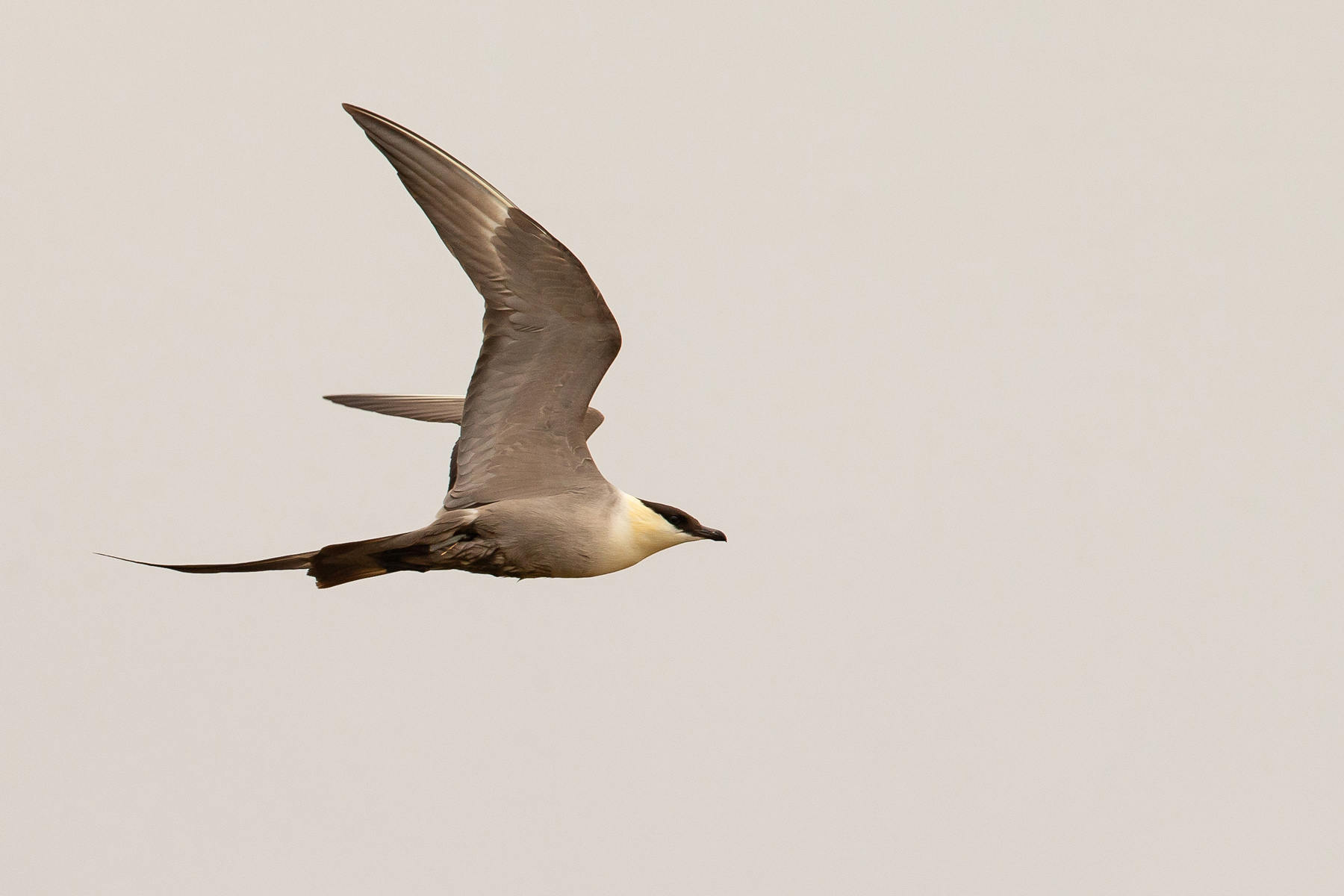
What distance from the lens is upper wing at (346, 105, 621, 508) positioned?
322 inches

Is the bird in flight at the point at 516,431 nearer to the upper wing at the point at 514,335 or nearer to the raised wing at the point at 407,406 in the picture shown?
the upper wing at the point at 514,335

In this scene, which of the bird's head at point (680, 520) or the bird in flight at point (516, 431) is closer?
the bird in flight at point (516, 431)

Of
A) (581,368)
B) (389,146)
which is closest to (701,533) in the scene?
(581,368)

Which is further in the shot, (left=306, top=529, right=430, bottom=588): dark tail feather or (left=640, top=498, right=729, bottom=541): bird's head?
(left=640, top=498, right=729, bottom=541): bird's head

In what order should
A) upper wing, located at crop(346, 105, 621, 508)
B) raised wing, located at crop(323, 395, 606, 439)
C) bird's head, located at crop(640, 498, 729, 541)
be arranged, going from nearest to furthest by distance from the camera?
upper wing, located at crop(346, 105, 621, 508) < bird's head, located at crop(640, 498, 729, 541) < raised wing, located at crop(323, 395, 606, 439)

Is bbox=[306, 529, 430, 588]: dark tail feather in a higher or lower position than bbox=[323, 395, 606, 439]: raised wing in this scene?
lower

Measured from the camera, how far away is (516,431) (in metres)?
8.94

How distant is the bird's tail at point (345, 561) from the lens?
27.0 ft

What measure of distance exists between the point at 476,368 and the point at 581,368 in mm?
647

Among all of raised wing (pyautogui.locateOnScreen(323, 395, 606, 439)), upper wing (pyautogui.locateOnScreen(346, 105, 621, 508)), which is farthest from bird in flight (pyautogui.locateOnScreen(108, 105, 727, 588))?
raised wing (pyautogui.locateOnScreen(323, 395, 606, 439))

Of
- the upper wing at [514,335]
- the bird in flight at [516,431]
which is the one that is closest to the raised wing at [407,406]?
the bird in flight at [516,431]

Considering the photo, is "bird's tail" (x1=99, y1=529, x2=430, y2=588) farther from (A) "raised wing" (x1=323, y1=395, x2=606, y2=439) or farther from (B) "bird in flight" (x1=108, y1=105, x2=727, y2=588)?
(A) "raised wing" (x1=323, y1=395, x2=606, y2=439)

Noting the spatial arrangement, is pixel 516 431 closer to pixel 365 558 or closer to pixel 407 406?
pixel 365 558

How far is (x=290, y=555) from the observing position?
328 inches
